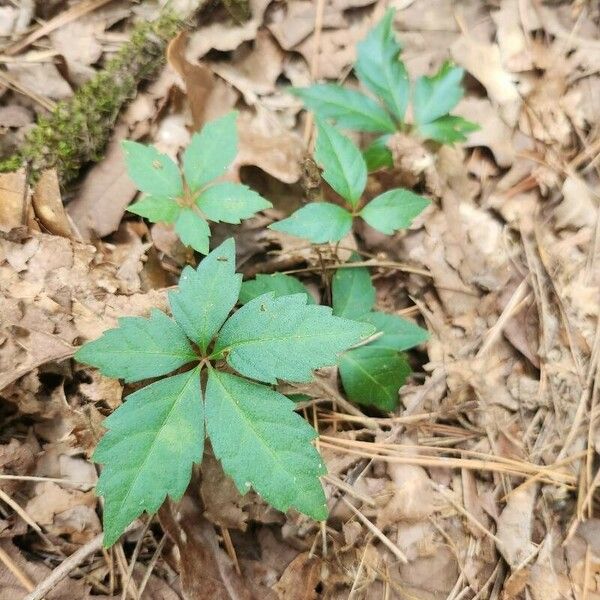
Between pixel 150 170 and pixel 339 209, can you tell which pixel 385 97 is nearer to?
pixel 339 209

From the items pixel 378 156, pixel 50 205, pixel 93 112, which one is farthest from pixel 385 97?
pixel 50 205

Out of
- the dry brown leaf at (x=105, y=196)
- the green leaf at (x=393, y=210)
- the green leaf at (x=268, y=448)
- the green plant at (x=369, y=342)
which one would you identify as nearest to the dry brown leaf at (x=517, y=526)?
the green plant at (x=369, y=342)

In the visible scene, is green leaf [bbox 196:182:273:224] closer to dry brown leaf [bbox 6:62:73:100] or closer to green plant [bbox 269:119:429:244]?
green plant [bbox 269:119:429:244]

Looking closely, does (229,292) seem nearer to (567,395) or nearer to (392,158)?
(392,158)

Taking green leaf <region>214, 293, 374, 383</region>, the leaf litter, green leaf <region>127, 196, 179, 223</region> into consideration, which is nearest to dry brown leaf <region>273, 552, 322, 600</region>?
the leaf litter

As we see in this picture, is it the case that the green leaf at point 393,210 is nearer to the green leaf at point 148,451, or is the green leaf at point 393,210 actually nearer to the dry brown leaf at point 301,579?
the green leaf at point 148,451

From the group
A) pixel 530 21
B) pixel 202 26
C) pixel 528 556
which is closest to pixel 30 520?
pixel 528 556

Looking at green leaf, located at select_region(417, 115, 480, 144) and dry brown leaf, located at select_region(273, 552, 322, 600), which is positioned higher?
green leaf, located at select_region(417, 115, 480, 144)
